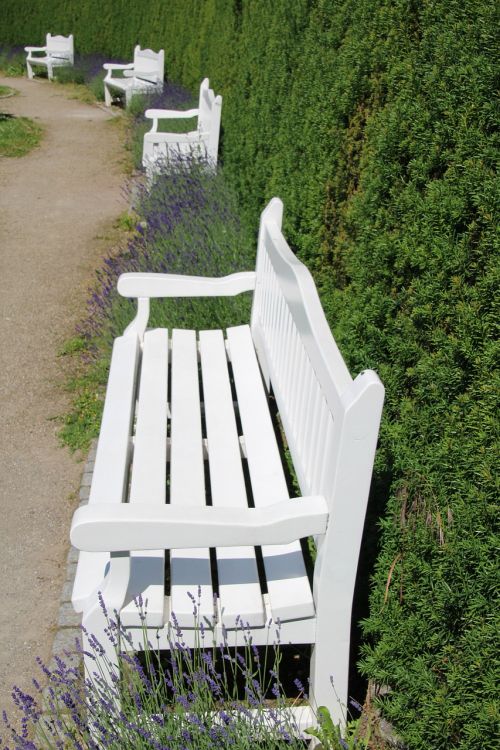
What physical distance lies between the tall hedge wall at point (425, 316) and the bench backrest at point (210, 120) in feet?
11.7

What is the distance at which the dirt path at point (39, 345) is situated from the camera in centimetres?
350

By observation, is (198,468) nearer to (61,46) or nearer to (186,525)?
(186,525)

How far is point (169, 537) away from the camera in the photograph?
88.7 inches

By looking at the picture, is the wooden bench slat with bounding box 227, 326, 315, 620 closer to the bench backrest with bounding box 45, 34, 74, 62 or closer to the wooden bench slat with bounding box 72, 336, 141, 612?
the wooden bench slat with bounding box 72, 336, 141, 612

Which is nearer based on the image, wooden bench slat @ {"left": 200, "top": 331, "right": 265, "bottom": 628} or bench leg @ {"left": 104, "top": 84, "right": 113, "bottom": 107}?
wooden bench slat @ {"left": 200, "top": 331, "right": 265, "bottom": 628}

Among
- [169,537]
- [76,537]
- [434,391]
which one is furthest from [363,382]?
[76,537]

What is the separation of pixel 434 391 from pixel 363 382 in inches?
16.7

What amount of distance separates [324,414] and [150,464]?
0.89 meters

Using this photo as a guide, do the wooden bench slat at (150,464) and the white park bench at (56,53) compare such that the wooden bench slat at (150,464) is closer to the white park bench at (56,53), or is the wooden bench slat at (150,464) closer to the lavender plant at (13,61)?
the white park bench at (56,53)

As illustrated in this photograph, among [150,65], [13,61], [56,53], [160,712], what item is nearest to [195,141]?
[160,712]

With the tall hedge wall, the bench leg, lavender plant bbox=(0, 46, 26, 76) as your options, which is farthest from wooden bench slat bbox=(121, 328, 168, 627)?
lavender plant bbox=(0, 46, 26, 76)

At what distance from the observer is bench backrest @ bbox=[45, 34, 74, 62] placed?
1944cm

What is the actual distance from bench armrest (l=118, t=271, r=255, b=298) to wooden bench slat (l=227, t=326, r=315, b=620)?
28 cm

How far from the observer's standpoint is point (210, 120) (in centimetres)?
777
